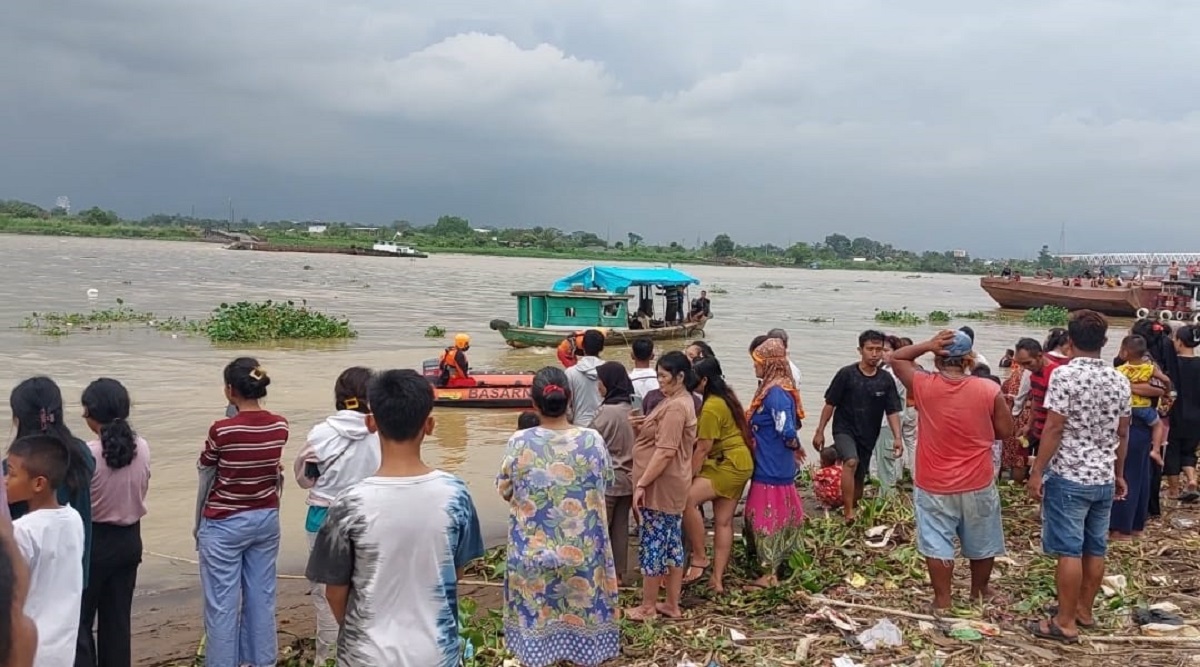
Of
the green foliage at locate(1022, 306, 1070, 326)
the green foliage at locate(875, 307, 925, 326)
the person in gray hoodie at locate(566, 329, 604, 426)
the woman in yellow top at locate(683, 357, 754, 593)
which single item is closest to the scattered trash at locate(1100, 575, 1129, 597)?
the woman in yellow top at locate(683, 357, 754, 593)

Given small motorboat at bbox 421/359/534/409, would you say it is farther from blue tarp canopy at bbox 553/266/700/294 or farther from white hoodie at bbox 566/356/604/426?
blue tarp canopy at bbox 553/266/700/294

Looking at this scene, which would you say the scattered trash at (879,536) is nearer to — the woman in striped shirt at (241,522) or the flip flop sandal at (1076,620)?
the flip flop sandal at (1076,620)

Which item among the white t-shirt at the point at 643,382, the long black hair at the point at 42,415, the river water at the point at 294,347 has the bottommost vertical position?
the river water at the point at 294,347

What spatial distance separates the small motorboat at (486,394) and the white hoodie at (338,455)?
9.37 m

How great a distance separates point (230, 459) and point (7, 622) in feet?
8.77

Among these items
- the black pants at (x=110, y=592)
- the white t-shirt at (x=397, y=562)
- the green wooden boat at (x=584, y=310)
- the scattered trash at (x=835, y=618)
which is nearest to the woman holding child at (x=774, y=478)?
the scattered trash at (x=835, y=618)

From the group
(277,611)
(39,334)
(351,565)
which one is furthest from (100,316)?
(351,565)

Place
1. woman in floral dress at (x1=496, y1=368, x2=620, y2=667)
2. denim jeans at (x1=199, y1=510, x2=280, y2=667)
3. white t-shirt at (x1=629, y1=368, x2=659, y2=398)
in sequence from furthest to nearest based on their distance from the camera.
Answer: white t-shirt at (x1=629, y1=368, x2=659, y2=398) → denim jeans at (x1=199, y1=510, x2=280, y2=667) → woman in floral dress at (x1=496, y1=368, x2=620, y2=667)

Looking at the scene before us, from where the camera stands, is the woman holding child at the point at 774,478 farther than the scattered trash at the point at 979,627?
Yes

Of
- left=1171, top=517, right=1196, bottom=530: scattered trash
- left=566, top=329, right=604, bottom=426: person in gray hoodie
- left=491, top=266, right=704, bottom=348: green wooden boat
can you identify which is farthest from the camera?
left=491, top=266, right=704, bottom=348: green wooden boat

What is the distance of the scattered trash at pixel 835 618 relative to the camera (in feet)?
15.5

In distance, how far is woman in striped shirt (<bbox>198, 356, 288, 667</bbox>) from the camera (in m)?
4.21

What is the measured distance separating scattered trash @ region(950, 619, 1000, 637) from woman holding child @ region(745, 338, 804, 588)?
3.65ft

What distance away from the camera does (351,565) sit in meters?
2.80
